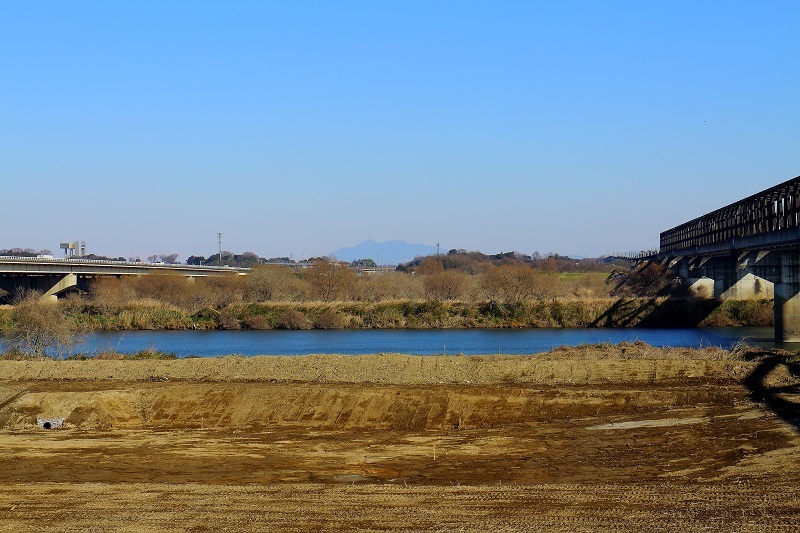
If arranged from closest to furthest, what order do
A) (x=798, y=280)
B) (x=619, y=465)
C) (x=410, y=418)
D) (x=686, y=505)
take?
(x=686, y=505), (x=619, y=465), (x=410, y=418), (x=798, y=280)

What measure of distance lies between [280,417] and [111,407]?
20.9ft

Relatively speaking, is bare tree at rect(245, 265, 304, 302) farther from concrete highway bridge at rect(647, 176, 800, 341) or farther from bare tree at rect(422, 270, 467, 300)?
concrete highway bridge at rect(647, 176, 800, 341)

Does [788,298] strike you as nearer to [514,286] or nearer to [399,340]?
[399,340]

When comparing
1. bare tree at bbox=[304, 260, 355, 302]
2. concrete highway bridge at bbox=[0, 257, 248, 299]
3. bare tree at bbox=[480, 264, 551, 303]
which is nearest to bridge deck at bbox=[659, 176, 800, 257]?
bare tree at bbox=[480, 264, 551, 303]

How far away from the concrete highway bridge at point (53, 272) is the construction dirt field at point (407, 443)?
56.4 meters

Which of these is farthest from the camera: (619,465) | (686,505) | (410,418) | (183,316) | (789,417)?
(183,316)

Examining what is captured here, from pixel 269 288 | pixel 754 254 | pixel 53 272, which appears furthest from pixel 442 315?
pixel 53 272

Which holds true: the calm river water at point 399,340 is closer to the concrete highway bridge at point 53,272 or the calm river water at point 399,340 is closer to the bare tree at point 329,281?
the concrete highway bridge at point 53,272

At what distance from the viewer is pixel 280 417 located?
30453 mm

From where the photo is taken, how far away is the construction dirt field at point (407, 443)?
735 inches

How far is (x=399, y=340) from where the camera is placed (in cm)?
6638

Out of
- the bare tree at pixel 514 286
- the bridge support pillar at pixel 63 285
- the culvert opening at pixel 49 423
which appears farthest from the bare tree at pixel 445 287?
the culvert opening at pixel 49 423

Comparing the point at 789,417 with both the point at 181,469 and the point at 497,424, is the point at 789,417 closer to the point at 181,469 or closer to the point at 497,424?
the point at 497,424

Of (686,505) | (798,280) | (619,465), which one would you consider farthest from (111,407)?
(798,280)
